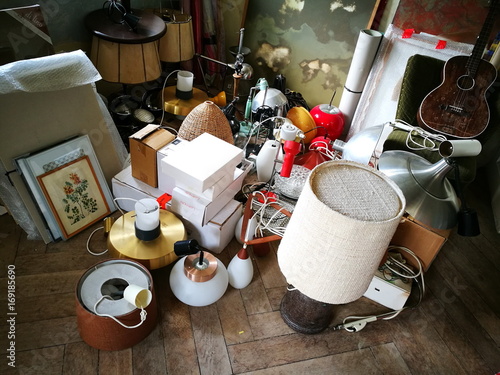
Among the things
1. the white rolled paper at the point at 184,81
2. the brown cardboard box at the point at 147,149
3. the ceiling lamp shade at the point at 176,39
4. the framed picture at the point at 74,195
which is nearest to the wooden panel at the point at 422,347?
the brown cardboard box at the point at 147,149

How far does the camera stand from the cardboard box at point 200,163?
1.38m

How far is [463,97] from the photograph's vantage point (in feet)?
6.53

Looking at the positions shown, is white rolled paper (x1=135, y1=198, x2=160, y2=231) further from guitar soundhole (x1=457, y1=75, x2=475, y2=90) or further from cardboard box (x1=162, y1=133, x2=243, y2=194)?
guitar soundhole (x1=457, y1=75, x2=475, y2=90)

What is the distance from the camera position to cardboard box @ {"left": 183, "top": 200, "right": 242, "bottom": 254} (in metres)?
1.59

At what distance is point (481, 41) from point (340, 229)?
1749mm

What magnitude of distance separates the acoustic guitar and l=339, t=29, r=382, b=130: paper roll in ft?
1.58

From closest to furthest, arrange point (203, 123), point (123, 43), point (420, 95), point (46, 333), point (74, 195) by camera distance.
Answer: point (46, 333) < point (74, 195) < point (203, 123) < point (123, 43) < point (420, 95)

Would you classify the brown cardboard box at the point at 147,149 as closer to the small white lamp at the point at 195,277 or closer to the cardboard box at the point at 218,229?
the cardboard box at the point at 218,229

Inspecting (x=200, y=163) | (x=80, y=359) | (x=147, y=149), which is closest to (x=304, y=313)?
(x=200, y=163)

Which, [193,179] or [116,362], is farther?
[193,179]

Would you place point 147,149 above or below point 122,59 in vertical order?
below

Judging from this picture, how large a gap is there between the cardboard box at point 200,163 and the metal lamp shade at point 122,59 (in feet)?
2.40

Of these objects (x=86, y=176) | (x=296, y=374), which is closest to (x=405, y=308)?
(x=296, y=374)

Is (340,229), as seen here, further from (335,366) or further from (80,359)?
(80,359)
